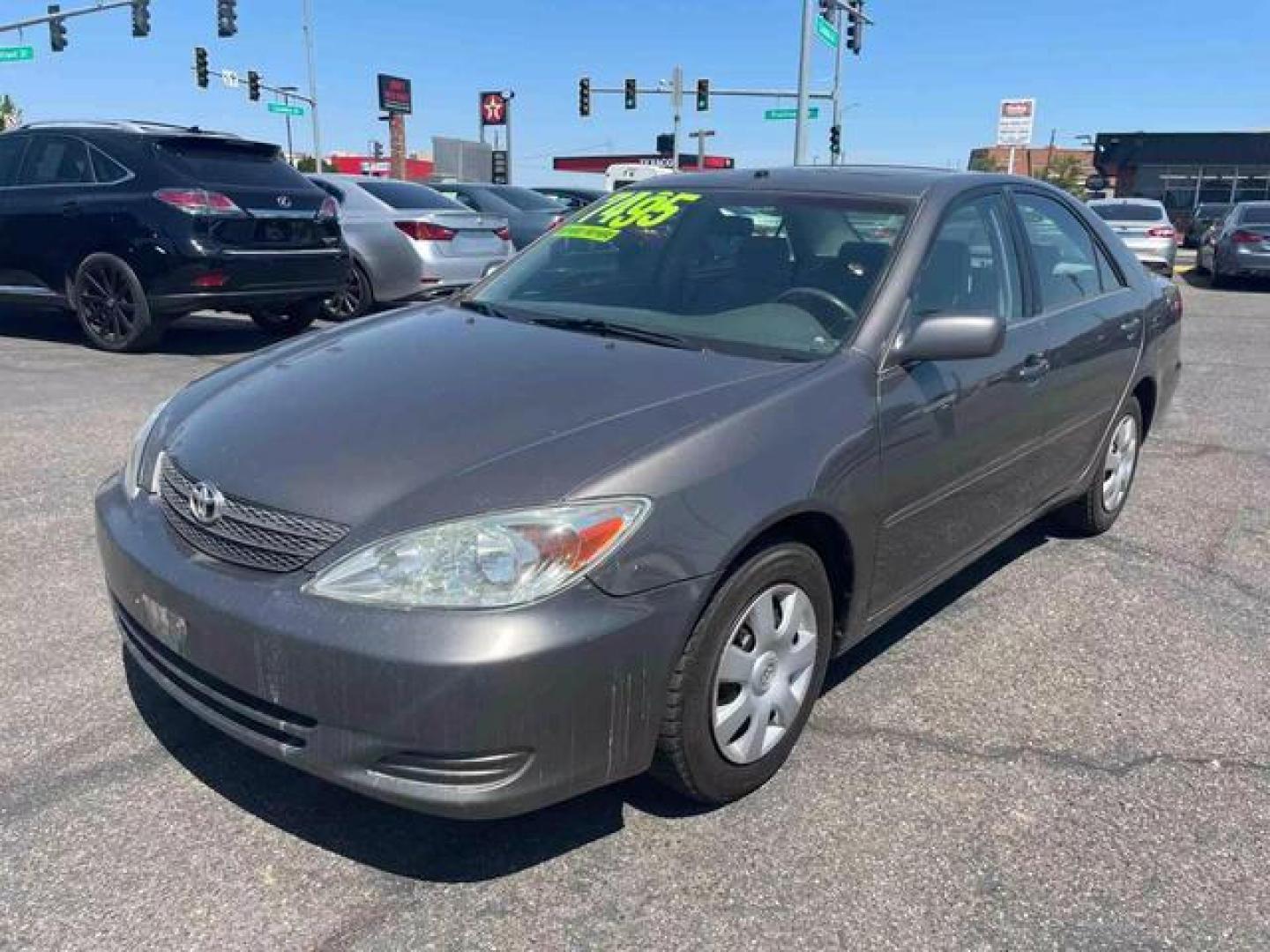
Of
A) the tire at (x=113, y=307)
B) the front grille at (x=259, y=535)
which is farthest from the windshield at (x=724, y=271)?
the tire at (x=113, y=307)

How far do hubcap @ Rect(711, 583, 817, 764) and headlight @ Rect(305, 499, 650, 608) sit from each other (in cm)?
49

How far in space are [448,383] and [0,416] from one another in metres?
4.72

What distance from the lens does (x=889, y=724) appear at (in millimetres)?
3111

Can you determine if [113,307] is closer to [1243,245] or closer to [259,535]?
[259,535]

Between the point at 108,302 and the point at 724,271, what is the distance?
21.4ft

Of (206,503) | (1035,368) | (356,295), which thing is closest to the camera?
(206,503)

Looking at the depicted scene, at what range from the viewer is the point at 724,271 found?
3.46 m

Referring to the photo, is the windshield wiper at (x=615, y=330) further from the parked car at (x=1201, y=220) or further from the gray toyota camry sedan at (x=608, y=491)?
the parked car at (x=1201, y=220)

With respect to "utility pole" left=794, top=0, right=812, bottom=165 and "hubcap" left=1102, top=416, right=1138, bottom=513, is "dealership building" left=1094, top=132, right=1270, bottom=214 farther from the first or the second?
"hubcap" left=1102, top=416, right=1138, bottom=513

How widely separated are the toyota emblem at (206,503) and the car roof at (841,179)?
2.15 meters

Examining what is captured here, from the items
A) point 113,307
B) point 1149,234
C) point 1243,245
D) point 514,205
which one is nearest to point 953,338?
point 113,307

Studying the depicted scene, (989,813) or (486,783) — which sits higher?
(486,783)

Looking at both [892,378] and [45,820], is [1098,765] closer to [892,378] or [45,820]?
[892,378]

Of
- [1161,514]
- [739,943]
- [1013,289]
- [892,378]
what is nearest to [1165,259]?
[1161,514]
